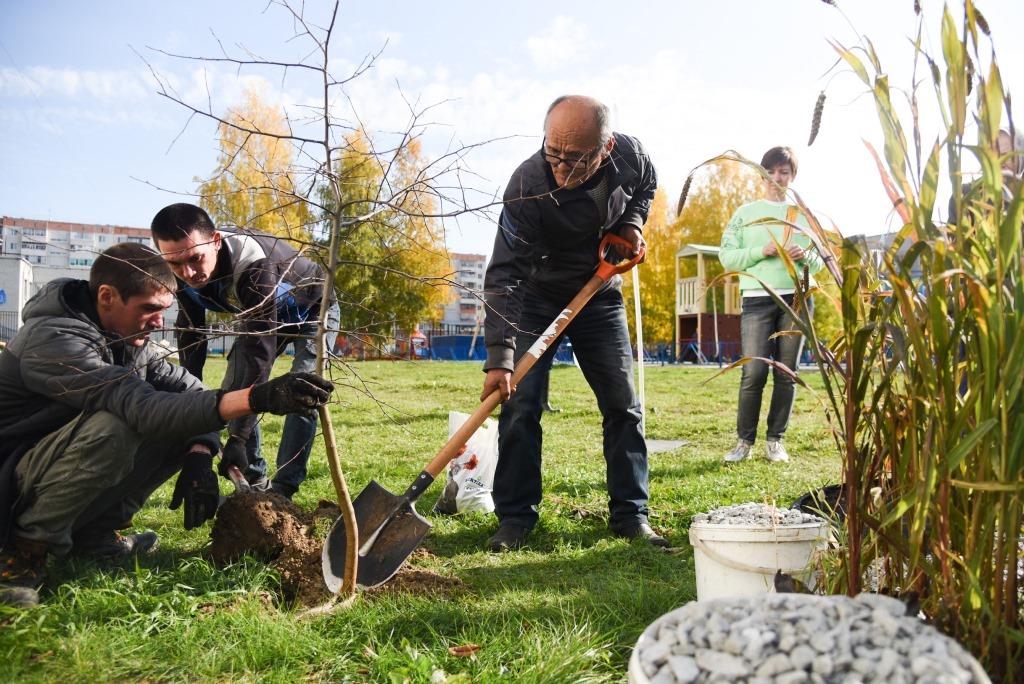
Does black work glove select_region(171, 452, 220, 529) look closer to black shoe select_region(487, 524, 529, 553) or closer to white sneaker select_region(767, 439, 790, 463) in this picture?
black shoe select_region(487, 524, 529, 553)

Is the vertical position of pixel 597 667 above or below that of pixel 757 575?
below

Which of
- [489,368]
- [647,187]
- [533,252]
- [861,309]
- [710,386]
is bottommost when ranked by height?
[710,386]

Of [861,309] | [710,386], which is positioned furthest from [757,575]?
[710,386]

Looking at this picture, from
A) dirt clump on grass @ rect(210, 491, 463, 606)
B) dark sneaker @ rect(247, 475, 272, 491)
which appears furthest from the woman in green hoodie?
dark sneaker @ rect(247, 475, 272, 491)

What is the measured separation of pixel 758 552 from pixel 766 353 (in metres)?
3.35

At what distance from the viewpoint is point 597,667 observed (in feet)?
6.87

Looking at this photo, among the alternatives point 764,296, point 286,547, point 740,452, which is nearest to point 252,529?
point 286,547

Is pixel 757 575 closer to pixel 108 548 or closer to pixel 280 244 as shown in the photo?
pixel 108 548

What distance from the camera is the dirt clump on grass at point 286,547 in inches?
107

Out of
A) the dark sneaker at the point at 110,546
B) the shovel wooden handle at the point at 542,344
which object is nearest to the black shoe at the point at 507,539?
the shovel wooden handle at the point at 542,344

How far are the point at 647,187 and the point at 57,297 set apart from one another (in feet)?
8.49

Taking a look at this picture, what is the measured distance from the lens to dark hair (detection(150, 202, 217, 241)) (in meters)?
3.45

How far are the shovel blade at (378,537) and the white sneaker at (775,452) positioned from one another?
361 cm

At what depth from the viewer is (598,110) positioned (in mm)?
3188
